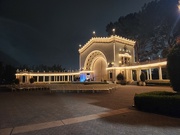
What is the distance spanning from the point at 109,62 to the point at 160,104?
36594mm

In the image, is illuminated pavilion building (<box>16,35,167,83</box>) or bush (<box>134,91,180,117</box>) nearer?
bush (<box>134,91,180,117</box>)

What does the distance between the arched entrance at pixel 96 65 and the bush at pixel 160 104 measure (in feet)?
131

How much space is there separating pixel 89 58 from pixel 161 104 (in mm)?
45431

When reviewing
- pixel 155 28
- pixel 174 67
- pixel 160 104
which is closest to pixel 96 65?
pixel 155 28

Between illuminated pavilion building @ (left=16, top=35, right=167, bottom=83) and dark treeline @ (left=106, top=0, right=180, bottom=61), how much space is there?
556 centimetres

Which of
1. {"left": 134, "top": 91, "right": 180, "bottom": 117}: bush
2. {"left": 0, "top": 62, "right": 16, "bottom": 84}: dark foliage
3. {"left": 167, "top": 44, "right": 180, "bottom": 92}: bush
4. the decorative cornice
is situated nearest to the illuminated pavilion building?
the decorative cornice

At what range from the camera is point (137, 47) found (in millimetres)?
53281

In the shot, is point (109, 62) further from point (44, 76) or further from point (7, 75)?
point (7, 75)

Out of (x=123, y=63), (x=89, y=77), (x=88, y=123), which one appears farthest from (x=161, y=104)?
(x=89, y=77)

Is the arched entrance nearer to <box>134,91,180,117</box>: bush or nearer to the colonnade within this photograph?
the colonnade

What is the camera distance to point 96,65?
171 ft

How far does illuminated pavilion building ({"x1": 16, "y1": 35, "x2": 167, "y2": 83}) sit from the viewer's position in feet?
135

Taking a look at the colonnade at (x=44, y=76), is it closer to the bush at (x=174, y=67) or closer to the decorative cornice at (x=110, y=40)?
the decorative cornice at (x=110, y=40)

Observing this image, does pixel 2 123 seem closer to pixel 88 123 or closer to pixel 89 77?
pixel 88 123
